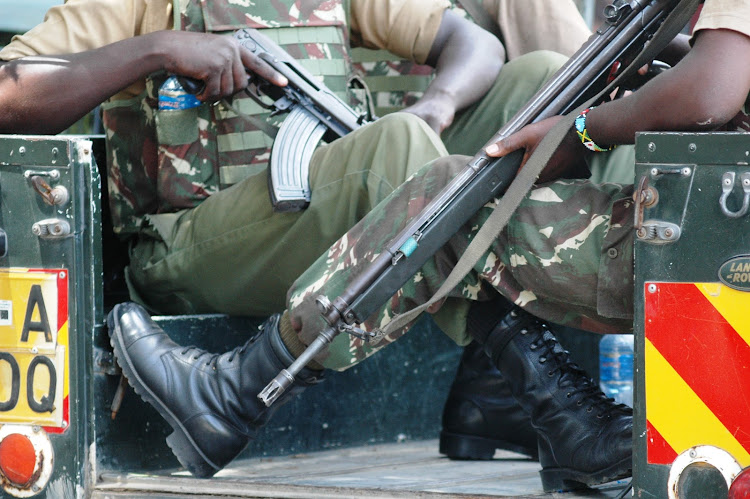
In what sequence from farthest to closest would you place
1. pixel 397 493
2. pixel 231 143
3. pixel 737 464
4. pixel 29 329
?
1. pixel 231 143
2. pixel 29 329
3. pixel 397 493
4. pixel 737 464

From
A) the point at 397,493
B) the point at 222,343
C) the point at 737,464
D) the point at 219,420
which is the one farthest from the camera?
the point at 222,343

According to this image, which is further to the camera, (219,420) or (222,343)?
(222,343)

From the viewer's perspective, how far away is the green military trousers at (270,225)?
6.84 ft

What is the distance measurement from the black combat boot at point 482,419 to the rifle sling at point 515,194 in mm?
764

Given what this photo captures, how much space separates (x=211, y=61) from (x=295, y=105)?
0.26 meters

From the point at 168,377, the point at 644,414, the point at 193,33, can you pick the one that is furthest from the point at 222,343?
the point at 644,414

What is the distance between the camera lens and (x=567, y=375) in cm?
196

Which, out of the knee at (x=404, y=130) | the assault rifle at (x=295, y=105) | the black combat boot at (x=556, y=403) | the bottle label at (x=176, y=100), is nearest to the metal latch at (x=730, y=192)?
the black combat boot at (x=556, y=403)

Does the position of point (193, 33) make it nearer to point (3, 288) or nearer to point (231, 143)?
point (231, 143)

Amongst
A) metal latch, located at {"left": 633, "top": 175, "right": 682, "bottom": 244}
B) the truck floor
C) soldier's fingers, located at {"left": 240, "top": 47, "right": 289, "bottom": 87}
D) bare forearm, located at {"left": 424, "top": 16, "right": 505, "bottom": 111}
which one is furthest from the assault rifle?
metal latch, located at {"left": 633, "top": 175, "right": 682, "bottom": 244}

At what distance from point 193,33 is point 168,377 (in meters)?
0.83

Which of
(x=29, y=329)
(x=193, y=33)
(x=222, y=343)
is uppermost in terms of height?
(x=193, y=33)

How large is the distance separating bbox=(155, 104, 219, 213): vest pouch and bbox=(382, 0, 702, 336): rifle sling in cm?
90

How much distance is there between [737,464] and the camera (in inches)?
55.5
